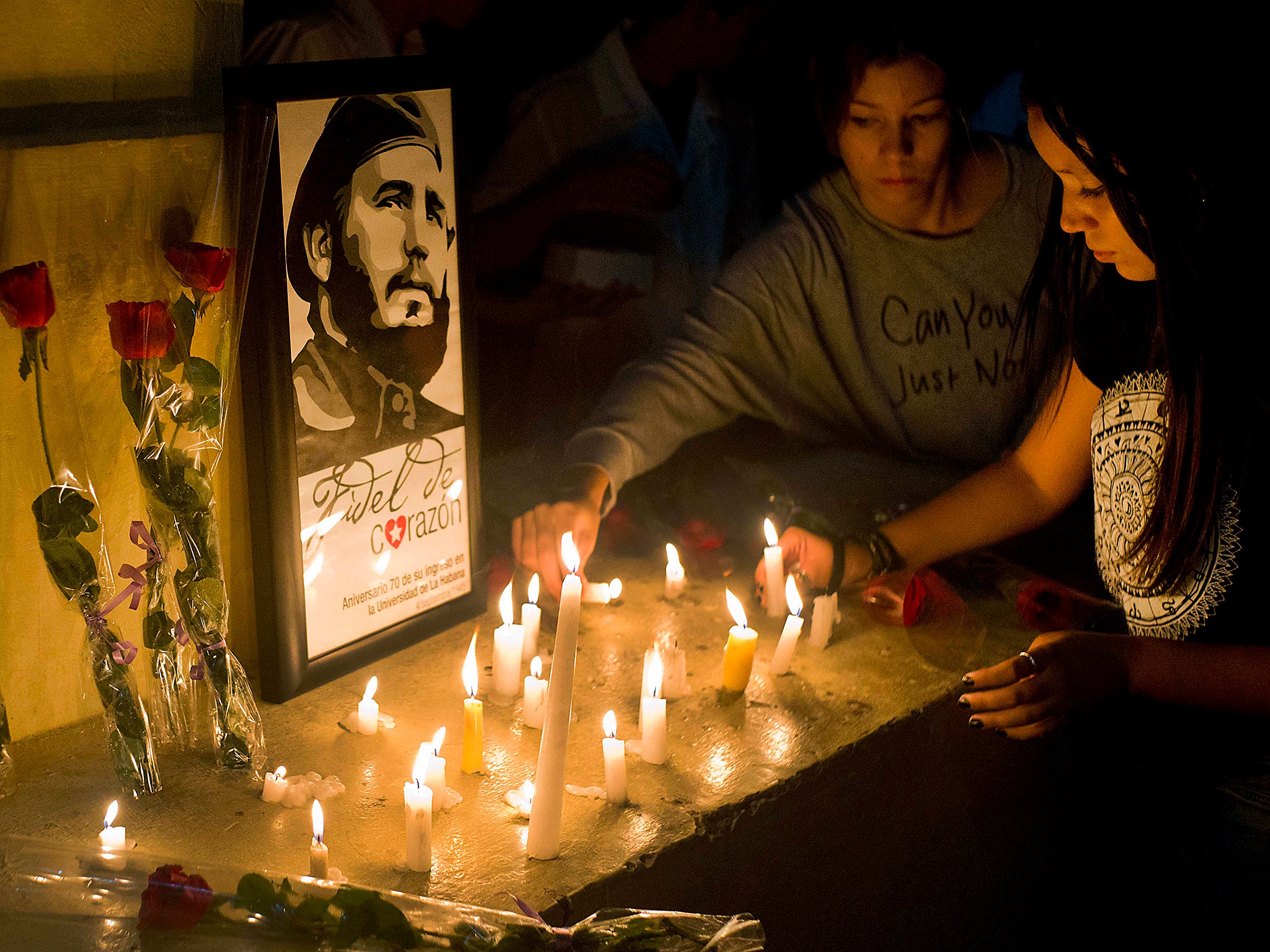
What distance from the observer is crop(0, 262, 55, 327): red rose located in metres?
1.17

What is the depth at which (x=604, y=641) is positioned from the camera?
1.90 metres

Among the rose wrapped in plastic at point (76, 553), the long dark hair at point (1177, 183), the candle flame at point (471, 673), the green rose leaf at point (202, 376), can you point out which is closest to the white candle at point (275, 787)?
the rose wrapped in plastic at point (76, 553)

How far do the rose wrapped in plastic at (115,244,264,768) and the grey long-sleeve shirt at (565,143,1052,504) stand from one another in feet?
3.31

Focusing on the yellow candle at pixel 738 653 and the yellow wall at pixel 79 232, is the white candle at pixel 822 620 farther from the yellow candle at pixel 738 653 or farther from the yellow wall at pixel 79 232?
the yellow wall at pixel 79 232

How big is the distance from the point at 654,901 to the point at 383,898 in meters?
0.38

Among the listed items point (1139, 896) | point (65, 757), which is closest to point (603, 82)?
point (65, 757)

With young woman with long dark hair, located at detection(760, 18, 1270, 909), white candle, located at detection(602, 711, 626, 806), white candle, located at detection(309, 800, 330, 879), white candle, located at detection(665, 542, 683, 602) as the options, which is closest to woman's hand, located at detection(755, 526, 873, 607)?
white candle, located at detection(665, 542, 683, 602)

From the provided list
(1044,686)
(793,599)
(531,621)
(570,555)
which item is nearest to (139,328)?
(570,555)

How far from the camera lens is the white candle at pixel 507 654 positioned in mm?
1679

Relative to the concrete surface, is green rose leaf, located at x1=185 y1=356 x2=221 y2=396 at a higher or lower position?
higher

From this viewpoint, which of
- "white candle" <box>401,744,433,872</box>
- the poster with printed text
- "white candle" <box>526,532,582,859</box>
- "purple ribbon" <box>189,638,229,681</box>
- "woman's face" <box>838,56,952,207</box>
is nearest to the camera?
"white candle" <box>526,532,582,859</box>

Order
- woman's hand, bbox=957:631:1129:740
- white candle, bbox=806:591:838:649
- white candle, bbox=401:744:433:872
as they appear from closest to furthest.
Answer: white candle, bbox=401:744:433:872 < woman's hand, bbox=957:631:1129:740 < white candle, bbox=806:591:838:649

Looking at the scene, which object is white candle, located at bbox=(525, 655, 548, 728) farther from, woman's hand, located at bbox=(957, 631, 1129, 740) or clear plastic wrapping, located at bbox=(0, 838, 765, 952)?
woman's hand, located at bbox=(957, 631, 1129, 740)

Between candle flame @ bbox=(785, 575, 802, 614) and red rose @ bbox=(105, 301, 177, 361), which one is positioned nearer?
red rose @ bbox=(105, 301, 177, 361)
